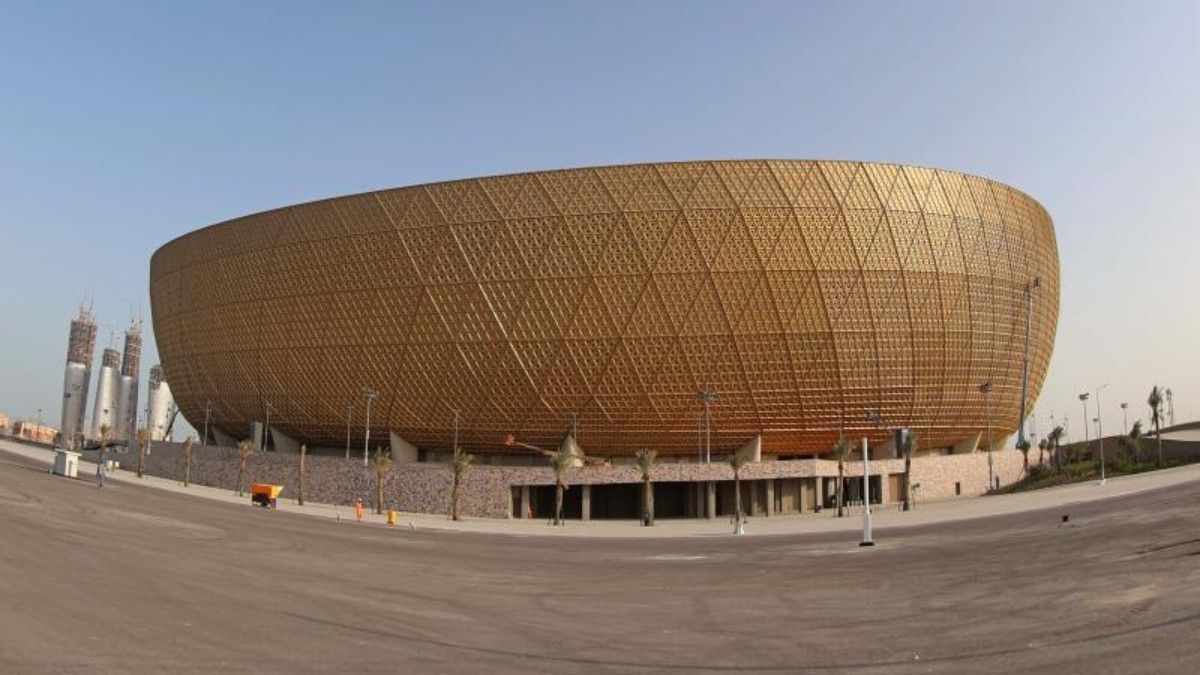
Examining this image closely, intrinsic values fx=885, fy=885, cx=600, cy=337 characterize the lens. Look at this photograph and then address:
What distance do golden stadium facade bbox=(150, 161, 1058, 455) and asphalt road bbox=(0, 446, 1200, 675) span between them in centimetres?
2987

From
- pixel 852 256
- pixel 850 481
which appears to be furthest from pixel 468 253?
pixel 850 481

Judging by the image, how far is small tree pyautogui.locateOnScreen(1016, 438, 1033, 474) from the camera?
236 ft

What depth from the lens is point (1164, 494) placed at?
38.1 metres

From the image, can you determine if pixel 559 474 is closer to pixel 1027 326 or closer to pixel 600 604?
pixel 600 604

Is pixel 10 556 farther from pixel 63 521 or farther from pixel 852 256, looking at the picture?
pixel 852 256

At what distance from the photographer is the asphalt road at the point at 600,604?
10781 millimetres

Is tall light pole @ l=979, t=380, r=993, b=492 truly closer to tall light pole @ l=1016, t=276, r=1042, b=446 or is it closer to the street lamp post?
A: tall light pole @ l=1016, t=276, r=1042, b=446

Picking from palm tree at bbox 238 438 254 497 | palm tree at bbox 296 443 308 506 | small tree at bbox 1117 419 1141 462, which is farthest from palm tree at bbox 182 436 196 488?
small tree at bbox 1117 419 1141 462

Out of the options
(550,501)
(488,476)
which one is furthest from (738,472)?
(488,476)

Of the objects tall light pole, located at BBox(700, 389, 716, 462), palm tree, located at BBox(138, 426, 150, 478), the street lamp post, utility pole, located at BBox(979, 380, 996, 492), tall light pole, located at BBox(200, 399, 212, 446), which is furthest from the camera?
tall light pole, located at BBox(200, 399, 212, 446)

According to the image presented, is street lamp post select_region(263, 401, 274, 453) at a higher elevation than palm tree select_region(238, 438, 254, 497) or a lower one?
higher

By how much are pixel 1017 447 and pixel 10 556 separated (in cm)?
7432

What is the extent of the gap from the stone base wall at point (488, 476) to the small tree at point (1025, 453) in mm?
2620

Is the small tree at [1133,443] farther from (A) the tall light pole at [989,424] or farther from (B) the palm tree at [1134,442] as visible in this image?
(A) the tall light pole at [989,424]
